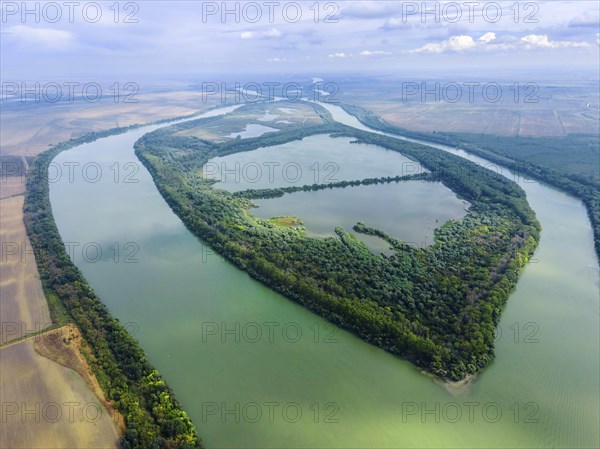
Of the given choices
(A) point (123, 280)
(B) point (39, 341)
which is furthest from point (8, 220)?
(B) point (39, 341)

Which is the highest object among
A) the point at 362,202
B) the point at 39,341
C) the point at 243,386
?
the point at 362,202

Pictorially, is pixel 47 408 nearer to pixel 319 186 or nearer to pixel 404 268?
pixel 404 268

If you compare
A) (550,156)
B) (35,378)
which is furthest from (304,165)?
(35,378)

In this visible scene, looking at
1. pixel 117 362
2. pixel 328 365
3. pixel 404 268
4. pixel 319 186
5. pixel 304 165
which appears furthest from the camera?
pixel 304 165

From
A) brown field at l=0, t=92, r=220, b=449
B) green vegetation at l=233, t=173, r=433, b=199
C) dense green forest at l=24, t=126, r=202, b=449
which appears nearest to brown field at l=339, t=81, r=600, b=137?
green vegetation at l=233, t=173, r=433, b=199

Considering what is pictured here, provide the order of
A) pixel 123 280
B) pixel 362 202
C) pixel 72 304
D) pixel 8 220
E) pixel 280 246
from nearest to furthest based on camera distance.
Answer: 1. pixel 72 304
2. pixel 123 280
3. pixel 280 246
4. pixel 8 220
5. pixel 362 202

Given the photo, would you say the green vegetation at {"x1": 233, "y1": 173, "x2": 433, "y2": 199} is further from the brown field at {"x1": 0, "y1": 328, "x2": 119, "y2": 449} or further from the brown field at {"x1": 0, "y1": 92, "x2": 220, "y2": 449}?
the brown field at {"x1": 0, "y1": 328, "x2": 119, "y2": 449}

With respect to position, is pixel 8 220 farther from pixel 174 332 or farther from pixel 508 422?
pixel 508 422
